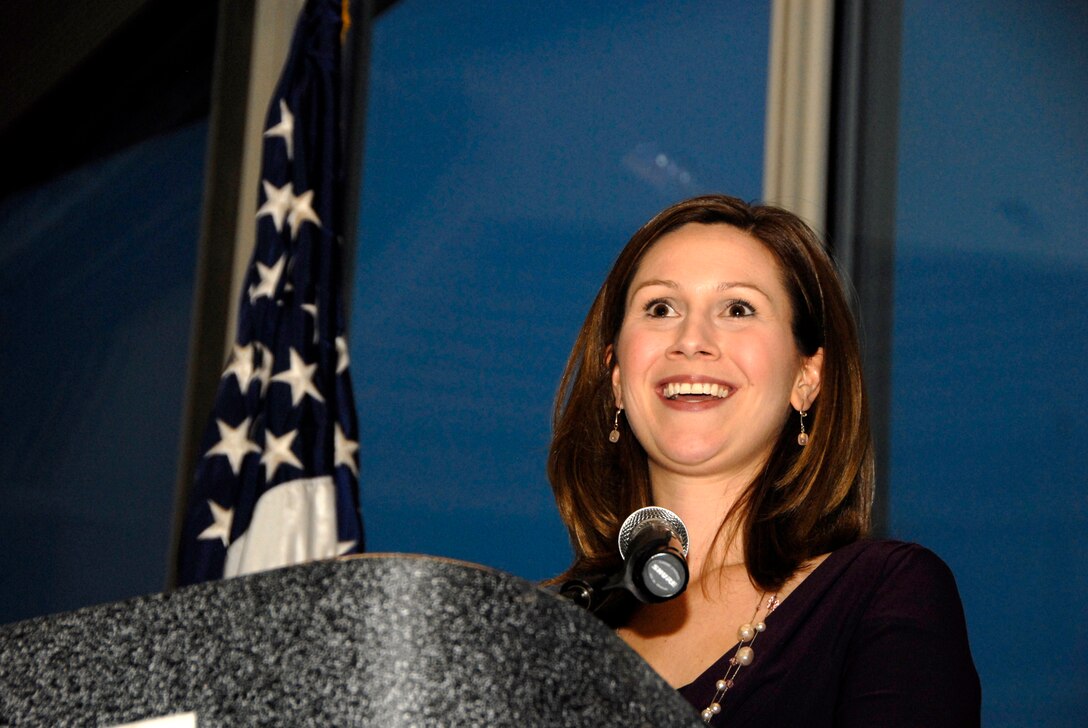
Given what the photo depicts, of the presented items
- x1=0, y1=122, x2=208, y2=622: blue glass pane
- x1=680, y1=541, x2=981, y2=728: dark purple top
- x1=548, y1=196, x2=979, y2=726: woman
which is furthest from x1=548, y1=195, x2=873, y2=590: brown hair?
x1=0, y1=122, x2=208, y2=622: blue glass pane

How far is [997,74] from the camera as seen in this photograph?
275 centimetres

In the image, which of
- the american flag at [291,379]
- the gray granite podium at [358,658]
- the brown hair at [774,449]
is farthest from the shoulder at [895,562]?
the american flag at [291,379]

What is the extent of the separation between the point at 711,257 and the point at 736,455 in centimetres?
28

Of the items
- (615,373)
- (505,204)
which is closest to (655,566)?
(615,373)

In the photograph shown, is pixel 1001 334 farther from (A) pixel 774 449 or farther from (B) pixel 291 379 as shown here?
(B) pixel 291 379

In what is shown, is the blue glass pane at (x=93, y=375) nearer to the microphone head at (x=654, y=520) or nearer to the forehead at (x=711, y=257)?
the forehead at (x=711, y=257)

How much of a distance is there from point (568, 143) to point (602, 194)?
0.19 metres

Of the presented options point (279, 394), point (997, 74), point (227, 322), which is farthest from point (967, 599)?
point (227, 322)

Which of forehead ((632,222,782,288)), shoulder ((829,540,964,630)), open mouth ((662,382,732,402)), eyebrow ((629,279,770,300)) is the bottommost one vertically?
shoulder ((829,540,964,630))

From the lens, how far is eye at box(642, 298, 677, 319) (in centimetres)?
172

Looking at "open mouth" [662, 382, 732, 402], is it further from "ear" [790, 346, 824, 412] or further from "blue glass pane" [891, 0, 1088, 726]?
"blue glass pane" [891, 0, 1088, 726]

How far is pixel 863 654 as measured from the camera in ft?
4.19

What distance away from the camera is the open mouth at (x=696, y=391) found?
1638 millimetres

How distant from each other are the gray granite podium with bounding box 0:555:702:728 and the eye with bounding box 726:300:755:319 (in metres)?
1.28
